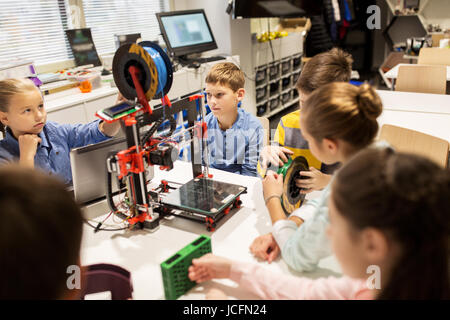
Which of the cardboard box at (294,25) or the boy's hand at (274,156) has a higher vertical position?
the cardboard box at (294,25)

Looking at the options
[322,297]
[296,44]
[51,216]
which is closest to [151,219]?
[322,297]

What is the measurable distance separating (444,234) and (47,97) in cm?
290

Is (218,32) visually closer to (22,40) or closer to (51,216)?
(22,40)

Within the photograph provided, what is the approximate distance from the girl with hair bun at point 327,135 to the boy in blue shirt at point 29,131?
1.12 metres

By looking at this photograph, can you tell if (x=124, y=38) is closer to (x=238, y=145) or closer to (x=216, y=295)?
(x=238, y=145)

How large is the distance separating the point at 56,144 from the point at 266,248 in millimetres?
1254

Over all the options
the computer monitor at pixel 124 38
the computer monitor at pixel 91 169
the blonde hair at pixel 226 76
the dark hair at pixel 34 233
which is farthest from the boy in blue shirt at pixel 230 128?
the computer monitor at pixel 124 38

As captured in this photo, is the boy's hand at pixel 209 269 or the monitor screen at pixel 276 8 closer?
the boy's hand at pixel 209 269

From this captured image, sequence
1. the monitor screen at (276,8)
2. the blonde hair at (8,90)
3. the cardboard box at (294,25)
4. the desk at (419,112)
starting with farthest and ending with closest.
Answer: the cardboard box at (294,25) < the monitor screen at (276,8) < the desk at (419,112) < the blonde hair at (8,90)

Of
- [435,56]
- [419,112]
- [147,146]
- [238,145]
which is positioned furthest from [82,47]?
[435,56]

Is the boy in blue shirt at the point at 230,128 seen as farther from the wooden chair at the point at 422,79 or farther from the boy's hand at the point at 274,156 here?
the wooden chair at the point at 422,79

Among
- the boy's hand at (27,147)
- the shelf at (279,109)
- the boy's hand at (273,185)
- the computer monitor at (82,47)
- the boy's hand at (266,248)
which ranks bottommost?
the shelf at (279,109)

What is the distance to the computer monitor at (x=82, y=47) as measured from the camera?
132 inches

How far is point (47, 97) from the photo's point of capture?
A: 2895 millimetres
